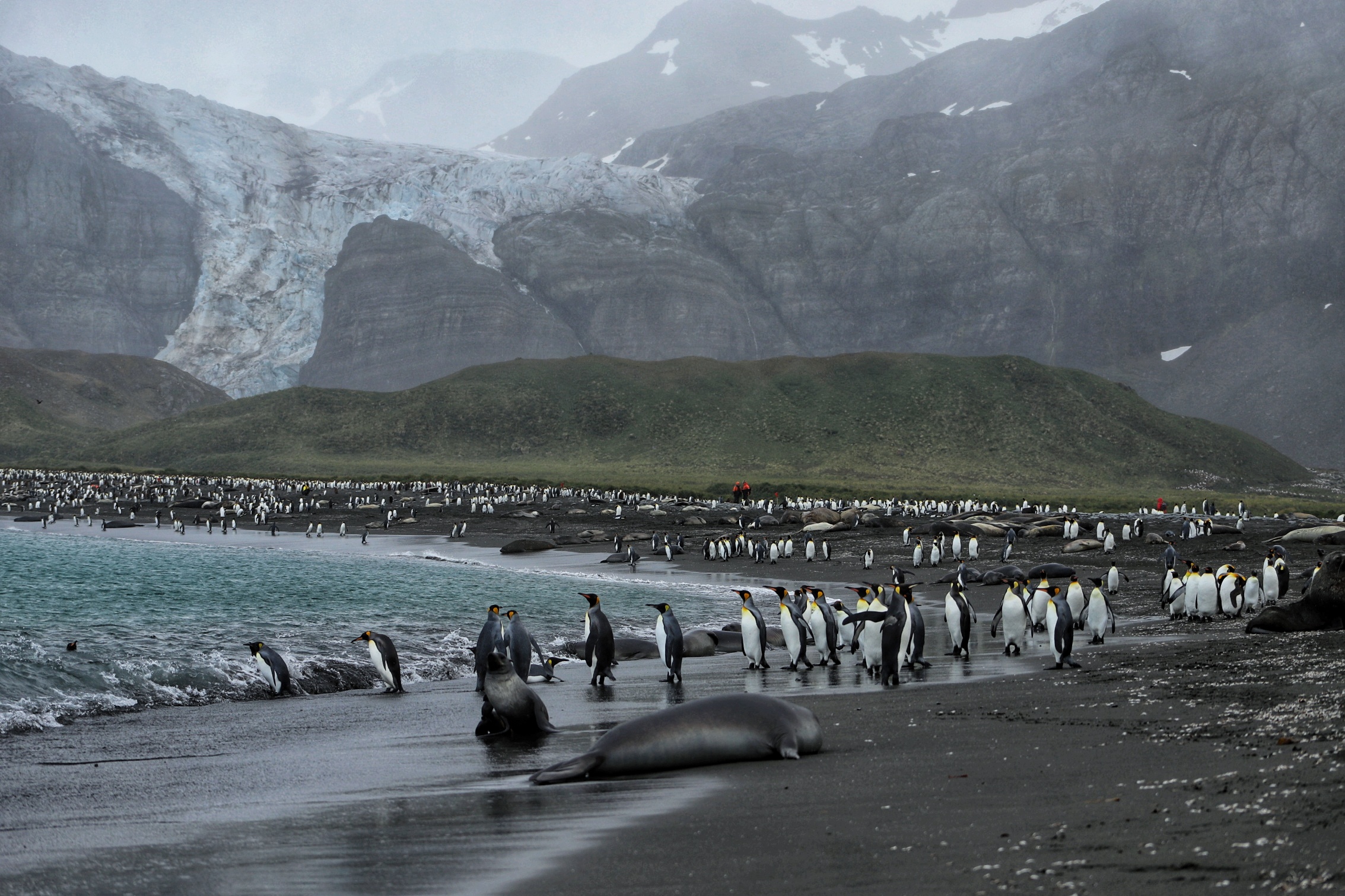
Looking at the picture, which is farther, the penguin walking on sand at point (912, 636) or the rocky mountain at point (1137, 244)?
the rocky mountain at point (1137, 244)

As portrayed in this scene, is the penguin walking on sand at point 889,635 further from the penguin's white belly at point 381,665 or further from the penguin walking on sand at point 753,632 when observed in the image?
the penguin's white belly at point 381,665

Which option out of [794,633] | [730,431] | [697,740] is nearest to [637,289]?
[730,431]

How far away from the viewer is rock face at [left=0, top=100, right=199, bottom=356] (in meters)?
175

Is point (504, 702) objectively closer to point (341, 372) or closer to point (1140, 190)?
point (341, 372)

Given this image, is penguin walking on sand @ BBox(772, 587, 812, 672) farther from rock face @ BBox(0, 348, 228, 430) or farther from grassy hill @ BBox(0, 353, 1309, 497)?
rock face @ BBox(0, 348, 228, 430)

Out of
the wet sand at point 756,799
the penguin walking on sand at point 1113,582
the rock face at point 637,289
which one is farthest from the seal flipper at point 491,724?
the rock face at point 637,289

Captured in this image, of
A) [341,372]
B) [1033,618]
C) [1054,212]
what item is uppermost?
[1054,212]

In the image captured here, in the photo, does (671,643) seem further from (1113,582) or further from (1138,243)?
(1138,243)

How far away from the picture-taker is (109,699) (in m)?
11.6

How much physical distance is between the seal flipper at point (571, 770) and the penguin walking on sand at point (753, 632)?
6097 millimetres

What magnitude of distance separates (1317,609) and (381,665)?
1191cm

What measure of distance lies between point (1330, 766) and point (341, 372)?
179 meters

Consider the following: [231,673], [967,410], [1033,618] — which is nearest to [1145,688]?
[1033,618]

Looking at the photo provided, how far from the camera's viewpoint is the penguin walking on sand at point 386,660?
1279 cm
